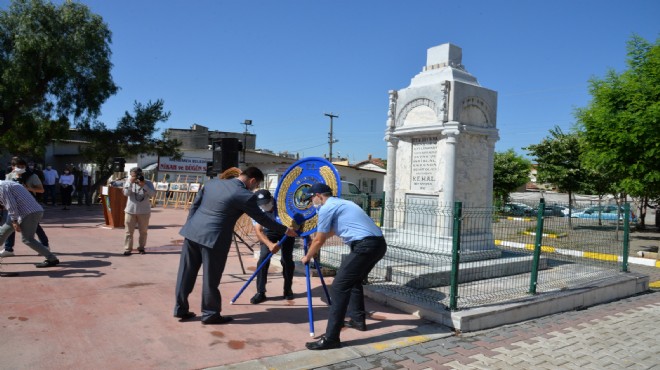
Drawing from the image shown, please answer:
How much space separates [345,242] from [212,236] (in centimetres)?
140

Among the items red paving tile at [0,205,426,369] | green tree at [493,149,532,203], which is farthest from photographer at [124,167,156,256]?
green tree at [493,149,532,203]

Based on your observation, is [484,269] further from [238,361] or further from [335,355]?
[238,361]

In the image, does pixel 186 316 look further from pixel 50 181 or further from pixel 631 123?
pixel 50 181

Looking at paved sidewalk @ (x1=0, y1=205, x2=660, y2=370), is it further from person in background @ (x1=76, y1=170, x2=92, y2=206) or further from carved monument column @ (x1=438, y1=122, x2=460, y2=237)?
person in background @ (x1=76, y1=170, x2=92, y2=206)

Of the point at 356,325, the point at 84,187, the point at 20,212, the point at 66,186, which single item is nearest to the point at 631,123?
the point at 356,325

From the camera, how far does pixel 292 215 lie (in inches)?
235

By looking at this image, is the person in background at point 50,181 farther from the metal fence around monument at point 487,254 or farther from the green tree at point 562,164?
the green tree at point 562,164

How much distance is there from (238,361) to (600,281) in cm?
639

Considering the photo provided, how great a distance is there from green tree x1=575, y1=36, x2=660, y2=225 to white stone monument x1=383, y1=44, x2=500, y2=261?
615cm

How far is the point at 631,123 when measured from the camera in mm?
12219

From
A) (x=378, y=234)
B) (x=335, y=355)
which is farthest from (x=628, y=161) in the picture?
(x=335, y=355)

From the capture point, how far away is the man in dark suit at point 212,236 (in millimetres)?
4758

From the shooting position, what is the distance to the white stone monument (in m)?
7.67

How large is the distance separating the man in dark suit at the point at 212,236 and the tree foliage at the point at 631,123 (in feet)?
37.2
